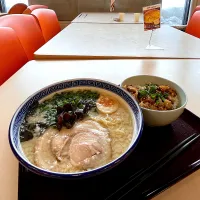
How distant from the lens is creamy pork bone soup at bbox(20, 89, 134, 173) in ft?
1.69

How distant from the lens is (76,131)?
597 millimetres

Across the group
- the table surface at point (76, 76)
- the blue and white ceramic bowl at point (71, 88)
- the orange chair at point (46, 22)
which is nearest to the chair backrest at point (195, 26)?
the table surface at point (76, 76)

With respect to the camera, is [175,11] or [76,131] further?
[175,11]

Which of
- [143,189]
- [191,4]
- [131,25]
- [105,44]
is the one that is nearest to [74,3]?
Result: [131,25]

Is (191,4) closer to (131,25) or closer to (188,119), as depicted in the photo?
(131,25)

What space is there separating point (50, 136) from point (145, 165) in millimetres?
273

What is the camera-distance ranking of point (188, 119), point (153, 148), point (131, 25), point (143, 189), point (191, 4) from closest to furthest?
point (143, 189)
point (153, 148)
point (188, 119)
point (131, 25)
point (191, 4)

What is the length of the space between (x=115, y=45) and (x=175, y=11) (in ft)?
9.14

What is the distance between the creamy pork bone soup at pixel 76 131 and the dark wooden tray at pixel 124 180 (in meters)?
0.05

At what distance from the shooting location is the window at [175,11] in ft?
11.8

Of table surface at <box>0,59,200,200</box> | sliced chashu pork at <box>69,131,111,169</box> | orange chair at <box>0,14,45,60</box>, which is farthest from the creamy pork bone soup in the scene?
orange chair at <box>0,14,45,60</box>

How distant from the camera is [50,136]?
59 cm

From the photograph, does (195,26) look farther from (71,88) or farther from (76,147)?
(76,147)

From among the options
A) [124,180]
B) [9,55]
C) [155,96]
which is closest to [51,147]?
[124,180]
